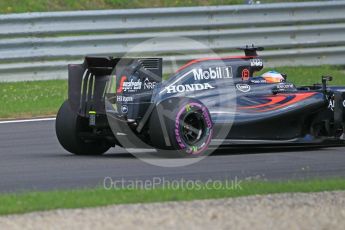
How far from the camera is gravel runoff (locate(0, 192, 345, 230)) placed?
7.04m

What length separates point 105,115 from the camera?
1083cm

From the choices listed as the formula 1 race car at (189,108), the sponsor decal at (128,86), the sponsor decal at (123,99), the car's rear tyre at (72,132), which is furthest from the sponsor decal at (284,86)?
the car's rear tyre at (72,132)

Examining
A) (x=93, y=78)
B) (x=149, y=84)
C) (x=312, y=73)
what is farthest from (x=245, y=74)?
(x=312, y=73)

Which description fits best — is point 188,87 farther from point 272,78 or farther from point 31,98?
point 31,98

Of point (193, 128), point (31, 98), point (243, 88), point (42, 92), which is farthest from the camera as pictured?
point (42, 92)

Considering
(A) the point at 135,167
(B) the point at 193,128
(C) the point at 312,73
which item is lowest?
(A) the point at 135,167

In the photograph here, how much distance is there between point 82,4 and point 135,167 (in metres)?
11.7

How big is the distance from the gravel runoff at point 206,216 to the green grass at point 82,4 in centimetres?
1321

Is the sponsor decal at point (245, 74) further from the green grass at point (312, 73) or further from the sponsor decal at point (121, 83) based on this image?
the green grass at point (312, 73)

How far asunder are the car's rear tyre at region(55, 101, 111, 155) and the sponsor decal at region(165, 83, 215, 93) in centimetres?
107

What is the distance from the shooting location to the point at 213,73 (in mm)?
11469

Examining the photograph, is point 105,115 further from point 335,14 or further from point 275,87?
point 335,14

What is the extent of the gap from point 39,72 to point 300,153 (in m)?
7.15

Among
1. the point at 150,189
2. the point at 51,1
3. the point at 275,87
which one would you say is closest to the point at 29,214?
the point at 150,189
